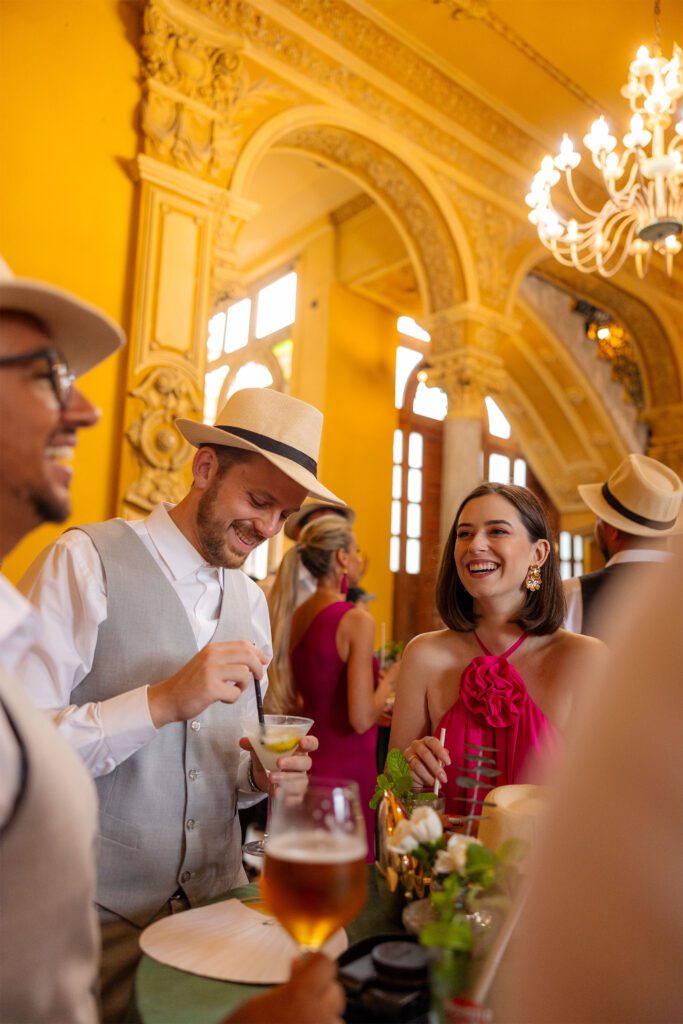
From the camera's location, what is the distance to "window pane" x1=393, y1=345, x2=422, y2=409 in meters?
10.4

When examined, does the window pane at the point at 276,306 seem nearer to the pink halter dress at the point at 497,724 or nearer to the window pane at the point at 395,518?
the window pane at the point at 395,518

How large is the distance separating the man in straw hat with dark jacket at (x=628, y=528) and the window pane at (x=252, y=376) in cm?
767

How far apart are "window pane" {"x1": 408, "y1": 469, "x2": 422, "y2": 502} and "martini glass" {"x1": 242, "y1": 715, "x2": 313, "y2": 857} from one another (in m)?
8.90

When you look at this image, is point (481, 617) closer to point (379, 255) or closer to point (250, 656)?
point (250, 656)

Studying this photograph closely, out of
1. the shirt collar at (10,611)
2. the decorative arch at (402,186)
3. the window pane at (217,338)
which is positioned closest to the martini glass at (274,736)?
the shirt collar at (10,611)

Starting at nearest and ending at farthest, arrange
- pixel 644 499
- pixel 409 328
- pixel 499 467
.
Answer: pixel 644 499
pixel 409 328
pixel 499 467

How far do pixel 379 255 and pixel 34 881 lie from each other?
900 centimetres

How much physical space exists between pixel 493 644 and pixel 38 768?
61.3 inches

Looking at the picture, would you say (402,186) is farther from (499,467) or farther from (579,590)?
(499,467)

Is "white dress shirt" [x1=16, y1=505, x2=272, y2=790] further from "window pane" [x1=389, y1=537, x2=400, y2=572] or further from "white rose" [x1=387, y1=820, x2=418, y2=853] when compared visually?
"window pane" [x1=389, y1=537, x2=400, y2=572]

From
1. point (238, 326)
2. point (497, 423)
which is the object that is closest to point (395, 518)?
point (497, 423)

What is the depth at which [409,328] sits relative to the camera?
34.7 feet

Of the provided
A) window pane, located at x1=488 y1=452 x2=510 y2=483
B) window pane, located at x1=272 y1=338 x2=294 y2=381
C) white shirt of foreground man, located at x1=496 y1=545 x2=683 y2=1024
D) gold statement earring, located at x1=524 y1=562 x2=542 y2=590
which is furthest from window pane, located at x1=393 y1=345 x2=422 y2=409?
white shirt of foreground man, located at x1=496 y1=545 x2=683 y2=1024

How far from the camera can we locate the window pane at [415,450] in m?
10.4
